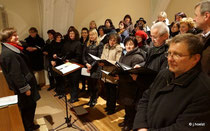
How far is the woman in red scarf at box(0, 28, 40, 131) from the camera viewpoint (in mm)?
2021

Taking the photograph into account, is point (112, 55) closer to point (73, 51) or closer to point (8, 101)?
point (73, 51)

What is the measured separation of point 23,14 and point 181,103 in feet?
15.2

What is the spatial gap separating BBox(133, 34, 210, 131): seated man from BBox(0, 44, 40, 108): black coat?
169 centimetres

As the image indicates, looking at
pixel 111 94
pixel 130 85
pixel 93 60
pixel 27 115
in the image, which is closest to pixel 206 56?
pixel 130 85

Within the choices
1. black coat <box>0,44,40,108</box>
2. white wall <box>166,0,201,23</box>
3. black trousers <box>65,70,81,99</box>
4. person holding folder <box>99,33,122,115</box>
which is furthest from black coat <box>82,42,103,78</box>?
white wall <box>166,0,201,23</box>

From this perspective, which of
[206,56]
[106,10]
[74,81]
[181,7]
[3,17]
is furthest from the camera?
[181,7]

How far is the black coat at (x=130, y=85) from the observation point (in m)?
2.05

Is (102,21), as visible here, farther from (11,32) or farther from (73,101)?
(11,32)

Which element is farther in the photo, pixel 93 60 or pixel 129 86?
pixel 93 60

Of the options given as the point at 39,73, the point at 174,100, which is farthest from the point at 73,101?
the point at 174,100

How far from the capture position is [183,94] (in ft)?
3.33

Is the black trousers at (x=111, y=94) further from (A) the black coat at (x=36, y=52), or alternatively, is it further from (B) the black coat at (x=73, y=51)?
(A) the black coat at (x=36, y=52)

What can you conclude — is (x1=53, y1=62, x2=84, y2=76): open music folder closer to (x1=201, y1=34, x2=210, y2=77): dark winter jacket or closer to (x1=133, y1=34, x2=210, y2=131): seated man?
(x1=133, y1=34, x2=210, y2=131): seated man

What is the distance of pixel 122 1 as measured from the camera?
19.6 feet
